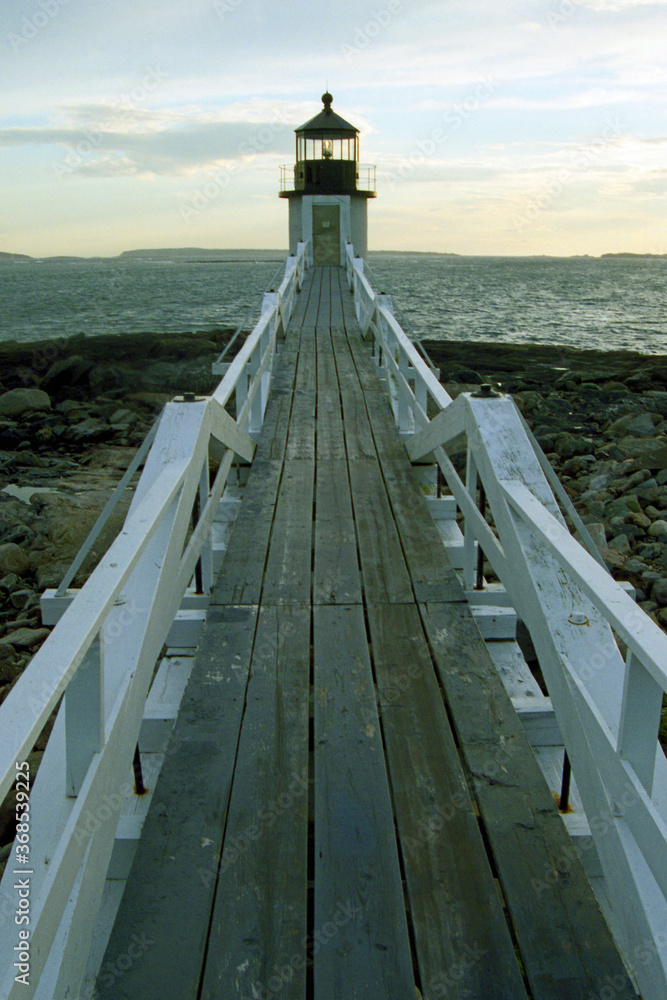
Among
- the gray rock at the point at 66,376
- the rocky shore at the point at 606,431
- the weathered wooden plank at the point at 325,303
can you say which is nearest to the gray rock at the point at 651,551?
the rocky shore at the point at 606,431

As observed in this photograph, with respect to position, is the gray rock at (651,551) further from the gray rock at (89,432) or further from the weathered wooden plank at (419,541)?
the gray rock at (89,432)

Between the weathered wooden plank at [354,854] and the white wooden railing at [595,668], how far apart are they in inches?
16.1

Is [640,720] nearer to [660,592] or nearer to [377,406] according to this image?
[660,592]

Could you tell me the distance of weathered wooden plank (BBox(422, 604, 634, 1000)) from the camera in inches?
78.3

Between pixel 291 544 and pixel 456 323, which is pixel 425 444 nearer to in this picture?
pixel 291 544

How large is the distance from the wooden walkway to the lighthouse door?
21041 millimetres

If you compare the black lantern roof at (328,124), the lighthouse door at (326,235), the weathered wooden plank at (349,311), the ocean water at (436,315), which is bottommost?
the ocean water at (436,315)

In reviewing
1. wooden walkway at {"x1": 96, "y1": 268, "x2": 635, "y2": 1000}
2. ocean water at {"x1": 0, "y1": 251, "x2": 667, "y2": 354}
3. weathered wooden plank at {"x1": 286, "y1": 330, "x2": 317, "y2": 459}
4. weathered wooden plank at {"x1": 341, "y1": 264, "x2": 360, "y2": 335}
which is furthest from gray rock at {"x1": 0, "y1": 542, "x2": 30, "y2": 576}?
ocean water at {"x1": 0, "y1": 251, "x2": 667, "y2": 354}

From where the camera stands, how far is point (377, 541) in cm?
457

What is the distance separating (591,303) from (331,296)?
48.5 m

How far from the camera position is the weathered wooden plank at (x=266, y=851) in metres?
1.98

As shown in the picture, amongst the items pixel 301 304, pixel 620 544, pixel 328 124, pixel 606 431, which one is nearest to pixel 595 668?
pixel 620 544

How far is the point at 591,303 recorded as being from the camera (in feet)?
195

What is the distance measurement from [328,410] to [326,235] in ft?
58.0
